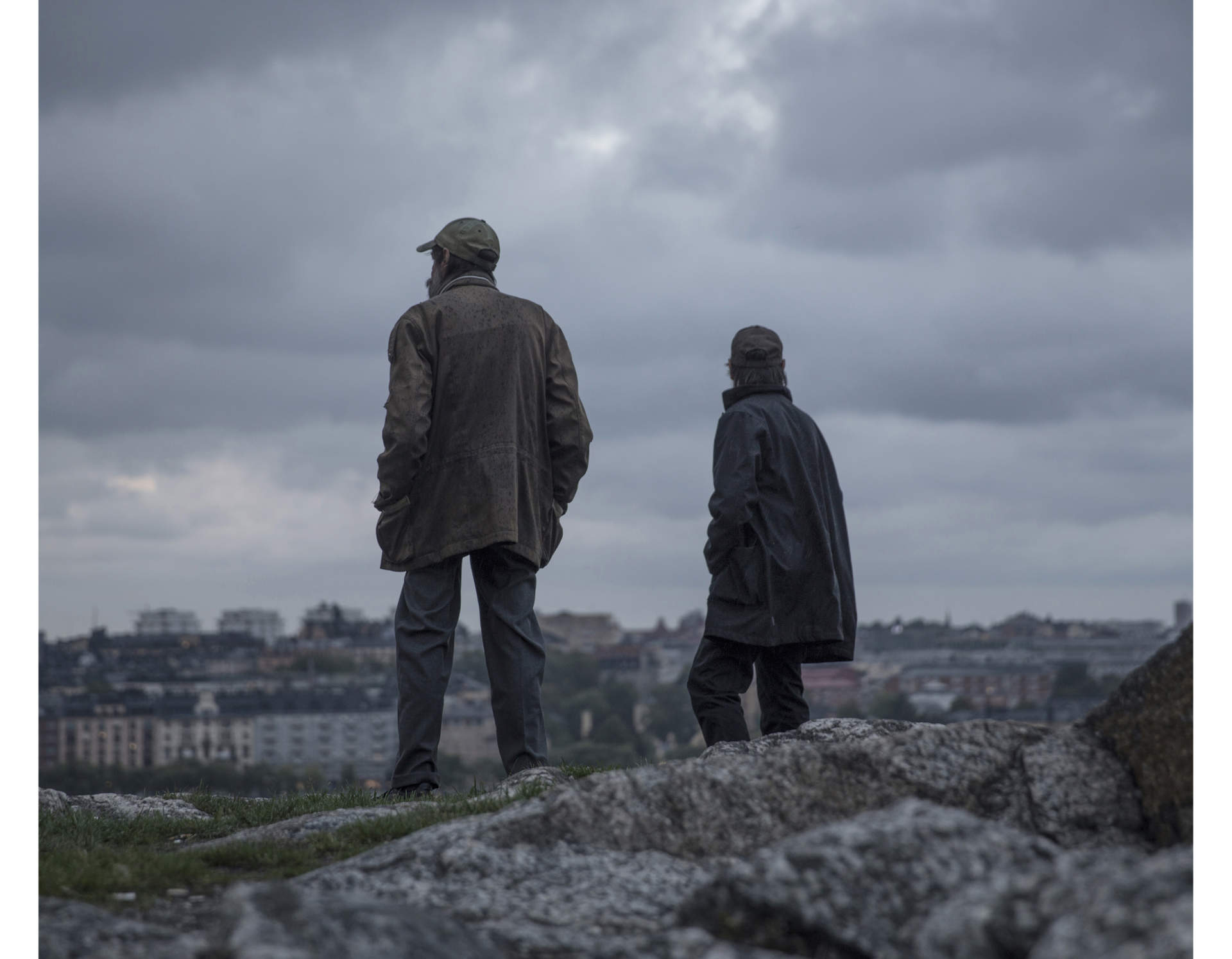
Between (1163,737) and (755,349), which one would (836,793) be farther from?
(755,349)

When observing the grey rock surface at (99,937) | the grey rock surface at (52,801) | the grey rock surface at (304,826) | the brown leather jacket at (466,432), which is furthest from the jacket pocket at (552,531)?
the grey rock surface at (99,937)

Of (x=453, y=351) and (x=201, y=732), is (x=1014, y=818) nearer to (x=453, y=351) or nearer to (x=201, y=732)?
(x=453, y=351)

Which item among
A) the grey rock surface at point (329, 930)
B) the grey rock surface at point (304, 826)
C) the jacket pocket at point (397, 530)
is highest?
the jacket pocket at point (397, 530)

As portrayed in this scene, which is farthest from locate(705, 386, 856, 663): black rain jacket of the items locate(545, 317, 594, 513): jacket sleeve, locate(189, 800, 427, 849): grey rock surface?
locate(189, 800, 427, 849): grey rock surface

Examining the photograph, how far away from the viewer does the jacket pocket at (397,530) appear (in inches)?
276

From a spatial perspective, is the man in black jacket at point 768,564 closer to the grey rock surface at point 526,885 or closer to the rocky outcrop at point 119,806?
the rocky outcrop at point 119,806

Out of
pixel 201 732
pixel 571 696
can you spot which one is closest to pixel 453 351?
pixel 571 696

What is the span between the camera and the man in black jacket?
7.46 meters

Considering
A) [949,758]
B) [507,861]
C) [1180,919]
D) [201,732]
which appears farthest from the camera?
[201,732]

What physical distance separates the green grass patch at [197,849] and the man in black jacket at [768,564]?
213cm

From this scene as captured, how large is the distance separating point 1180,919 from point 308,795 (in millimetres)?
5150

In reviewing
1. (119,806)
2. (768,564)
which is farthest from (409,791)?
(768,564)

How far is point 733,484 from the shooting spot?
24.2ft

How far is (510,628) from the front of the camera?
7.04 meters
